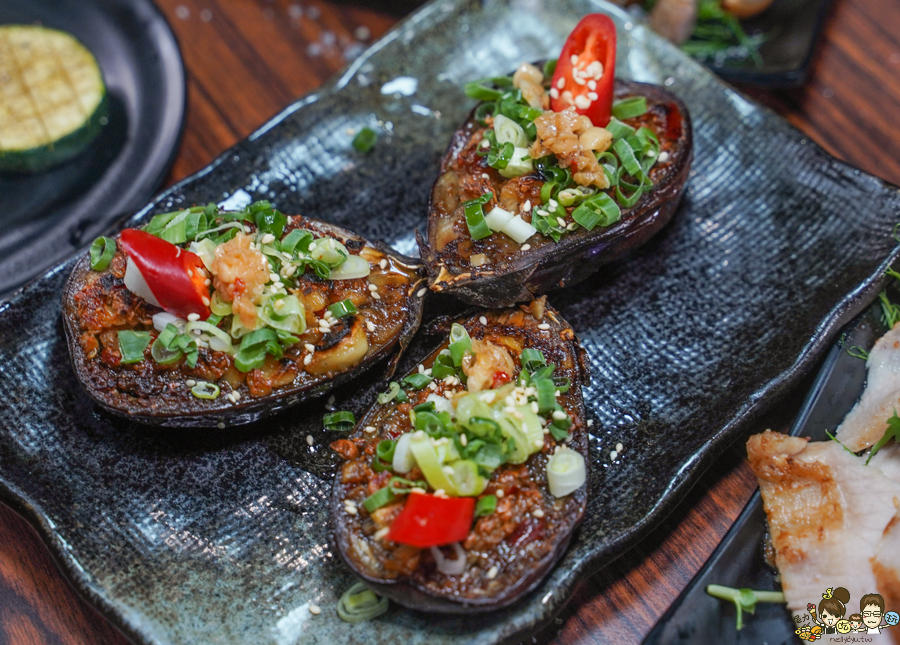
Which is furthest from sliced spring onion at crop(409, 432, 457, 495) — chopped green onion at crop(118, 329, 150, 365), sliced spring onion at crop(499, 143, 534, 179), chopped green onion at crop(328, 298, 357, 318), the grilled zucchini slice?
the grilled zucchini slice

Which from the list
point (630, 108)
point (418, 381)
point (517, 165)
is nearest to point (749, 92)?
point (630, 108)

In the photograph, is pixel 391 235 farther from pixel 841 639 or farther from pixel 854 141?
pixel 854 141

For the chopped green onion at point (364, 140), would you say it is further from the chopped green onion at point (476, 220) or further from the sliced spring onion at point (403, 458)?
the sliced spring onion at point (403, 458)

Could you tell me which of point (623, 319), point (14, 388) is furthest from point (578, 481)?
point (14, 388)

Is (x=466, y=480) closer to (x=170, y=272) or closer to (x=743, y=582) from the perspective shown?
(x=743, y=582)

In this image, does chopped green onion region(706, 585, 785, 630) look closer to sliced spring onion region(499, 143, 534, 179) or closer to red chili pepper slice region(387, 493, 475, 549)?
red chili pepper slice region(387, 493, 475, 549)

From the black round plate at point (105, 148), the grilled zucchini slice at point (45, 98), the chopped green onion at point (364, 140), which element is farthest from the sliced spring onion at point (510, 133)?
the grilled zucchini slice at point (45, 98)
